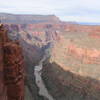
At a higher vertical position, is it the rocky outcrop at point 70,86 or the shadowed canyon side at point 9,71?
the shadowed canyon side at point 9,71

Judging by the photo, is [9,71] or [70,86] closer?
[9,71]

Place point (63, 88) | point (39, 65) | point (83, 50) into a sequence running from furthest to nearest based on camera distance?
point (39, 65)
point (83, 50)
point (63, 88)

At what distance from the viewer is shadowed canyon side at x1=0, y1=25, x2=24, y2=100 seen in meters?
16.1

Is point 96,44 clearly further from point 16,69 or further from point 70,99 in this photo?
point 16,69

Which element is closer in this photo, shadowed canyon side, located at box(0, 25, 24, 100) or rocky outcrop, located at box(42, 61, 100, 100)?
shadowed canyon side, located at box(0, 25, 24, 100)

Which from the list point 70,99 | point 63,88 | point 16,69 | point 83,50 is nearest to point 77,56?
point 83,50

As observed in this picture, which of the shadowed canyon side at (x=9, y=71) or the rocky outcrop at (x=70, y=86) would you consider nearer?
the shadowed canyon side at (x=9, y=71)

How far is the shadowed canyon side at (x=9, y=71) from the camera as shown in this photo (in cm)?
1612

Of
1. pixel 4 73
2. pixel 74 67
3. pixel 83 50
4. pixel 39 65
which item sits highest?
pixel 4 73

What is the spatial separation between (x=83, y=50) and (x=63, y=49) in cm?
1455

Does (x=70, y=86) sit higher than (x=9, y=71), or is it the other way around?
(x=9, y=71)

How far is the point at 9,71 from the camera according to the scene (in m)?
16.8

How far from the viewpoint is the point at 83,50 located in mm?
70688

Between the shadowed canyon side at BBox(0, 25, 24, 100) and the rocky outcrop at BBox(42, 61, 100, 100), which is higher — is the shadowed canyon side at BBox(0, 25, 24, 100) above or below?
above
